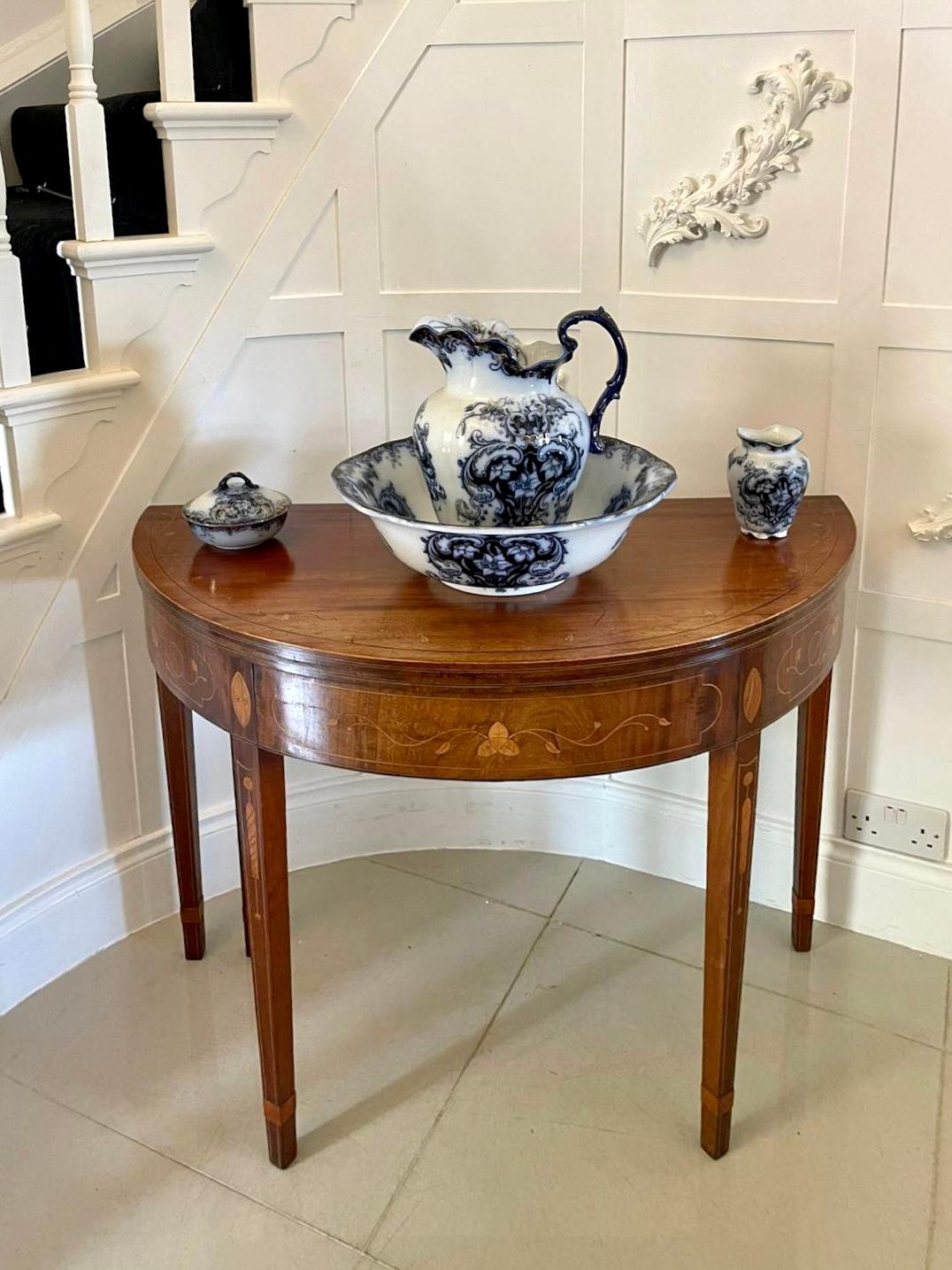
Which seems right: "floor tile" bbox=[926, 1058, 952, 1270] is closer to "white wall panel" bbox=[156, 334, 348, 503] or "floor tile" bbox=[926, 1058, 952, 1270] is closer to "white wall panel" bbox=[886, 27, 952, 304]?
"white wall panel" bbox=[886, 27, 952, 304]

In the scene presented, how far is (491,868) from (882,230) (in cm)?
118

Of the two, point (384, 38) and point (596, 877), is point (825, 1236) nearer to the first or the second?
point (596, 877)

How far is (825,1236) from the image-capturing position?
54.4 inches

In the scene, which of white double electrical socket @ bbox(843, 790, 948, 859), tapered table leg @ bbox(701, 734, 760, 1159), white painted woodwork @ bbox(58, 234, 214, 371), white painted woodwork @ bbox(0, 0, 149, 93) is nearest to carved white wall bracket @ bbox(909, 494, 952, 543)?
white double electrical socket @ bbox(843, 790, 948, 859)

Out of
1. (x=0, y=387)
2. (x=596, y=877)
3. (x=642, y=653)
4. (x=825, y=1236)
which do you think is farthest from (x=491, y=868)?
(x=0, y=387)

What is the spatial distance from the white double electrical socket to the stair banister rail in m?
1.39

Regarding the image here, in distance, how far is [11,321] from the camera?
151 centimetres

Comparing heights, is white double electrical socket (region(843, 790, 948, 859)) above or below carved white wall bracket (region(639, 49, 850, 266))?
below

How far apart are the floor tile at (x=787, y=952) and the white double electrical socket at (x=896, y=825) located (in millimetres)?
163

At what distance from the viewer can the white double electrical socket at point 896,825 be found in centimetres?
181

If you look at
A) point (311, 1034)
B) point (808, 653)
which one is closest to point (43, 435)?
point (311, 1034)

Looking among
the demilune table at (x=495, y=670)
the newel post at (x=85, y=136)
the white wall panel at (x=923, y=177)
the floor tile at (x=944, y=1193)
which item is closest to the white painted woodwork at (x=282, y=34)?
the newel post at (x=85, y=136)

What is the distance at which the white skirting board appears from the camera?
1.82m

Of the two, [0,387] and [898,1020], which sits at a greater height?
[0,387]
